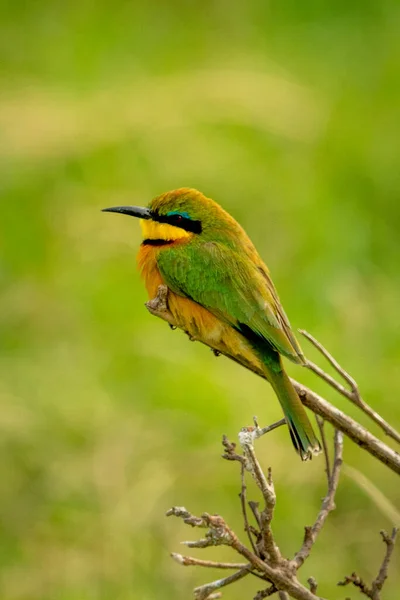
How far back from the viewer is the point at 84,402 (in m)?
4.43

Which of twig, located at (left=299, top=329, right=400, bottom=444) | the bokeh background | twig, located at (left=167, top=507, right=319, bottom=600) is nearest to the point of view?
twig, located at (left=167, top=507, right=319, bottom=600)

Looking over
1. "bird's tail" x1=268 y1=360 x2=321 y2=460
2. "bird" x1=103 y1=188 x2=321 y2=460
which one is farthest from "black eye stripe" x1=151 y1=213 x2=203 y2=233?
"bird's tail" x1=268 y1=360 x2=321 y2=460

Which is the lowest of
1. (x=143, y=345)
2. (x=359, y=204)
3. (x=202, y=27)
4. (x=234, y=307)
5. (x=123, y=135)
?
(x=234, y=307)

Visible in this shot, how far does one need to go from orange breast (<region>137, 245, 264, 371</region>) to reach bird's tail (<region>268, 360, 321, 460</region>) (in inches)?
10.7

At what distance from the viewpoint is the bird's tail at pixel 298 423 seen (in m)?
2.45

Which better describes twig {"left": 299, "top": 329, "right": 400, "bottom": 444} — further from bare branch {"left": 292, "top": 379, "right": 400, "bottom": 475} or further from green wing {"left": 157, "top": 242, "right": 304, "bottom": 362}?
green wing {"left": 157, "top": 242, "right": 304, "bottom": 362}

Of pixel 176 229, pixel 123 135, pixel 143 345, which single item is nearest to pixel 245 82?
pixel 123 135

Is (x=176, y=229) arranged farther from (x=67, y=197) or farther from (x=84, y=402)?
(x=67, y=197)

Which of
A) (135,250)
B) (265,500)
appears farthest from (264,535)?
(135,250)

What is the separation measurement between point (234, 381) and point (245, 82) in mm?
2441

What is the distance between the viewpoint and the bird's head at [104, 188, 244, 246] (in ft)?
9.94

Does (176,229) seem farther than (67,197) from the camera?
No

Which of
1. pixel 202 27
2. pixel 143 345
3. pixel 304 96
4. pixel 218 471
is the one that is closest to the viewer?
pixel 218 471

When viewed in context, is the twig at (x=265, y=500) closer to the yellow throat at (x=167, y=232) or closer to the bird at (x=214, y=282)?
the bird at (x=214, y=282)
